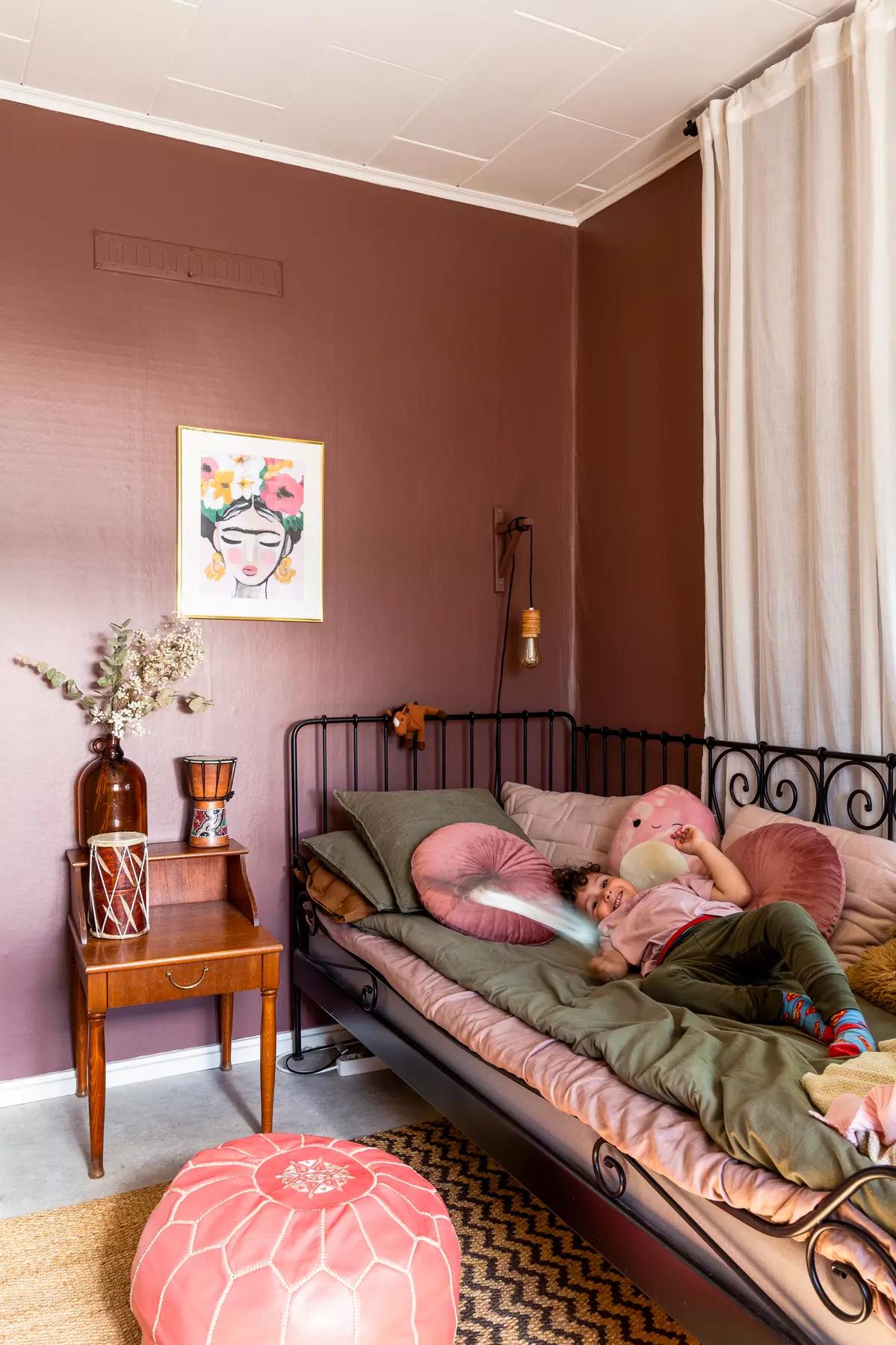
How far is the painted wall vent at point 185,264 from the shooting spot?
8.90ft

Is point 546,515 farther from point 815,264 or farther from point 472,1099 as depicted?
point 472,1099

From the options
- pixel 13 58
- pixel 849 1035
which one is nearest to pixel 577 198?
pixel 13 58

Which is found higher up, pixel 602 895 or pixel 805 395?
pixel 805 395

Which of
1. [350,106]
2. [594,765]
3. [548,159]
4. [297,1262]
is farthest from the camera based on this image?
[594,765]

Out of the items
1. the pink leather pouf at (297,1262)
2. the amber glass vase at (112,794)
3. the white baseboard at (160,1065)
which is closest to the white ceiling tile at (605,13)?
the amber glass vase at (112,794)

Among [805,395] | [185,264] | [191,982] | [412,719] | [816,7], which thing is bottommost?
[191,982]

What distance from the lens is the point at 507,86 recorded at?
2.58m

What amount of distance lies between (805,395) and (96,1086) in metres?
2.33

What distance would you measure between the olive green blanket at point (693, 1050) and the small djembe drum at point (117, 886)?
0.70 m

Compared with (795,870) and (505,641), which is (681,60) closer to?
(505,641)

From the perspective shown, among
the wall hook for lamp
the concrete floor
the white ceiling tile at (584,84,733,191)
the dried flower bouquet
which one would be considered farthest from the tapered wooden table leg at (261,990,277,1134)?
the white ceiling tile at (584,84,733,191)

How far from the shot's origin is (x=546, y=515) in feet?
11.1

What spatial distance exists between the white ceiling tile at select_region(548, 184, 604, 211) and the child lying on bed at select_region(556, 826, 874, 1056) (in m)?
2.13

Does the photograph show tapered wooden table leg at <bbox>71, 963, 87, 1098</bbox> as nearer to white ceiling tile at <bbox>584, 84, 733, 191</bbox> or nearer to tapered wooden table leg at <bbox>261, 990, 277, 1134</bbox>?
tapered wooden table leg at <bbox>261, 990, 277, 1134</bbox>
